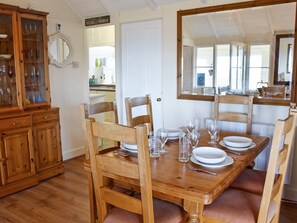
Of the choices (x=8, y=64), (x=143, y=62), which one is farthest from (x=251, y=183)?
(x=8, y=64)

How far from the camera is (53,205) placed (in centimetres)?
297

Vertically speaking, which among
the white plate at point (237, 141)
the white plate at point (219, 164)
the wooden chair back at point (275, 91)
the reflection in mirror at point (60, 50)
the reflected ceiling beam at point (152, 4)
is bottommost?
the white plate at point (219, 164)

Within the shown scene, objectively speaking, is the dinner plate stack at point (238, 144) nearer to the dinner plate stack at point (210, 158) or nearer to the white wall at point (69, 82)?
the dinner plate stack at point (210, 158)

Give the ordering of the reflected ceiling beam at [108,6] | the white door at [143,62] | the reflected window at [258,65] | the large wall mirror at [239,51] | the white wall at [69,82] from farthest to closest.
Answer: the white wall at [69,82], the reflected ceiling beam at [108,6], the white door at [143,62], the reflected window at [258,65], the large wall mirror at [239,51]

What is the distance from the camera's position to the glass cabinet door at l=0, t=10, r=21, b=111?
127 inches

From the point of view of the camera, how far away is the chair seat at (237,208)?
5.48 feet

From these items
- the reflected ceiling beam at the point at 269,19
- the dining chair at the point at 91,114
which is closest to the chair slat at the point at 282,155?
the dining chair at the point at 91,114

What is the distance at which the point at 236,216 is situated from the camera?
5.50 feet

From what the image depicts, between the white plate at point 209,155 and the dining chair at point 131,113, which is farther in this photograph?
the dining chair at point 131,113

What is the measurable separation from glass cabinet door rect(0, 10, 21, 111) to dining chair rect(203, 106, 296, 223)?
2.59 metres

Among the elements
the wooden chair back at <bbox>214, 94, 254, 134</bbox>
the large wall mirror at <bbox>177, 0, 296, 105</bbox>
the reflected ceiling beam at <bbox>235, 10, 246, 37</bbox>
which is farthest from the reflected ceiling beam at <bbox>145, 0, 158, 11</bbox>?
the wooden chair back at <bbox>214, 94, 254, 134</bbox>

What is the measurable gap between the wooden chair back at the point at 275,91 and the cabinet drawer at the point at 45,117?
8.33 ft

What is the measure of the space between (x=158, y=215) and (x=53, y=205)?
1.72 meters

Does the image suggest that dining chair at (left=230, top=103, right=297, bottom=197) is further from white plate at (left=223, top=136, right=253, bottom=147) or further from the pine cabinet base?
the pine cabinet base
